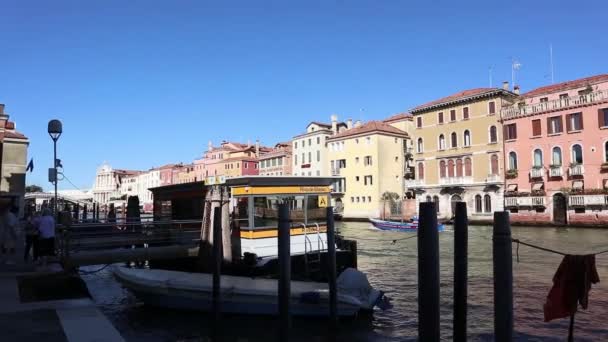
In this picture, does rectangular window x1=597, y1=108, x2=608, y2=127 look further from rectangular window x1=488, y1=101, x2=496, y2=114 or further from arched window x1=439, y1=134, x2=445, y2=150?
arched window x1=439, y1=134, x2=445, y2=150

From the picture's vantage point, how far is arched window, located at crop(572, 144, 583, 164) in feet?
120

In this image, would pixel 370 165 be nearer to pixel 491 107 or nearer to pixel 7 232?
pixel 491 107

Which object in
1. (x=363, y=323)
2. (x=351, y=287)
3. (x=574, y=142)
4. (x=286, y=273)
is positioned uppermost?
(x=574, y=142)

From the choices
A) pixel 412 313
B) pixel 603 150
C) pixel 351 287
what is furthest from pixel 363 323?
pixel 603 150

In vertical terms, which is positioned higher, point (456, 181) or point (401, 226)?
point (456, 181)

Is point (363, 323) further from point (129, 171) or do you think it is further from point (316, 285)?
point (129, 171)

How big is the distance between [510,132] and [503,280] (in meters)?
39.9

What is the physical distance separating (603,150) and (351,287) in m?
32.2

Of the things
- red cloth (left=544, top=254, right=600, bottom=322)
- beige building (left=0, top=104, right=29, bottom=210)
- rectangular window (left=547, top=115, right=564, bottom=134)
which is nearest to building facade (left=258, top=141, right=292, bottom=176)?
rectangular window (left=547, top=115, right=564, bottom=134)

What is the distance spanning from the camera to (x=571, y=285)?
468 cm

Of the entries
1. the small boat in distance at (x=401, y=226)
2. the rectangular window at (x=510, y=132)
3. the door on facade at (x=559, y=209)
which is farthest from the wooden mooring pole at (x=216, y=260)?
the rectangular window at (x=510, y=132)

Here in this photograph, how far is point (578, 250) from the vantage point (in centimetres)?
2088

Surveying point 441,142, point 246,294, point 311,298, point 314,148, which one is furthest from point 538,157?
point 246,294

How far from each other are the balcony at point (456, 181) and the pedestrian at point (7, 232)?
36.5 m
